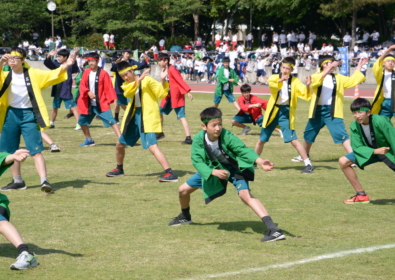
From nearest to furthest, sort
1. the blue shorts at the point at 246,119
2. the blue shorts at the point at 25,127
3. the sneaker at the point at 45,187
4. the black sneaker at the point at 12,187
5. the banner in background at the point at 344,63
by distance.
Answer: the sneaker at the point at 45,187, the blue shorts at the point at 25,127, the black sneaker at the point at 12,187, the blue shorts at the point at 246,119, the banner in background at the point at 344,63

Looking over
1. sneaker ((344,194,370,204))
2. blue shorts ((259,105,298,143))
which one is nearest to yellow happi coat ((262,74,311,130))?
blue shorts ((259,105,298,143))

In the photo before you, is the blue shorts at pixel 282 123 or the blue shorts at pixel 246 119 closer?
the blue shorts at pixel 282 123

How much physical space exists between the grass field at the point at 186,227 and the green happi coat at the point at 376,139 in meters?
0.69

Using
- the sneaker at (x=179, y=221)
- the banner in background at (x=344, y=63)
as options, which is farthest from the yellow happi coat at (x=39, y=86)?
the banner in background at (x=344, y=63)

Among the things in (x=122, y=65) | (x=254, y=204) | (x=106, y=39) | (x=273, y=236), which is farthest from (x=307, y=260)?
(x=106, y=39)

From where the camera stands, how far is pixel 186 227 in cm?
715

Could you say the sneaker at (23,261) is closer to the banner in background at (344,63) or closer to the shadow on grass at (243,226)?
the shadow on grass at (243,226)

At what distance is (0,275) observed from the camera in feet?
17.7

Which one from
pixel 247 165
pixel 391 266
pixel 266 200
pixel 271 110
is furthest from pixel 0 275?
pixel 271 110

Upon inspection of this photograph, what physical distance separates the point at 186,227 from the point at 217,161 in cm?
93

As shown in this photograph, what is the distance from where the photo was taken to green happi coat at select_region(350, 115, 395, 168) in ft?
25.3

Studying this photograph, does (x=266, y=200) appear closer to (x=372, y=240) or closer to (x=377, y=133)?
(x=377, y=133)

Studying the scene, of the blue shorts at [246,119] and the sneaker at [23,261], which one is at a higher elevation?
the sneaker at [23,261]

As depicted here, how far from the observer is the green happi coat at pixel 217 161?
6555mm
